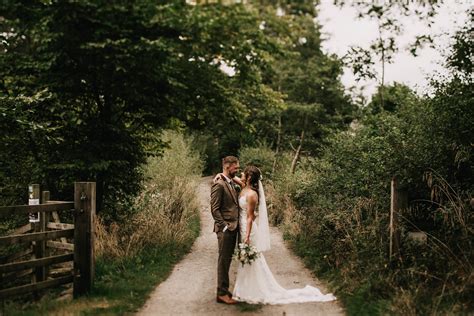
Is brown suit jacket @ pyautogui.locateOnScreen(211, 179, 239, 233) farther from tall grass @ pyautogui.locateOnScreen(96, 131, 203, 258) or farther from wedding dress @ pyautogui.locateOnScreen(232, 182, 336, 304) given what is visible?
tall grass @ pyautogui.locateOnScreen(96, 131, 203, 258)

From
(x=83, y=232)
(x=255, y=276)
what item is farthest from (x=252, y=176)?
(x=83, y=232)

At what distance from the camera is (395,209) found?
7.25 meters

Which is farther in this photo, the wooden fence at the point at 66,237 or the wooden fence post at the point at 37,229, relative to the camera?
the wooden fence post at the point at 37,229

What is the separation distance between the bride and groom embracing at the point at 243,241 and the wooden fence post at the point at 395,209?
1290mm

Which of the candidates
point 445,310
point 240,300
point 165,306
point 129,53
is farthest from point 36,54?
point 445,310

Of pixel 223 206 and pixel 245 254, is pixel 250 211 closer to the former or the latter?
pixel 223 206

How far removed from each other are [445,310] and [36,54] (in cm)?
851

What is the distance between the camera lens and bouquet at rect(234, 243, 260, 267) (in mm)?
7062

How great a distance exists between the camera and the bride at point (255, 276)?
7125 mm

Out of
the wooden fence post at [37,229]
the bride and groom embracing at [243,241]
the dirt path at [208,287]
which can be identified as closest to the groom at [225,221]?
the bride and groom embracing at [243,241]

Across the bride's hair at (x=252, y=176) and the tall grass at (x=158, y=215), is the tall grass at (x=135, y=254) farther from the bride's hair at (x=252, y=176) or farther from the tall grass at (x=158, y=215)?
the bride's hair at (x=252, y=176)

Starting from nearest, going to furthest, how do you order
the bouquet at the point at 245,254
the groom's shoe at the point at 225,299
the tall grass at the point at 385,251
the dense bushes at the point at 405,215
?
the tall grass at the point at 385,251 → the dense bushes at the point at 405,215 → the groom's shoe at the point at 225,299 → the bouquet at the point at 245,254

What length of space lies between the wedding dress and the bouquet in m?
0.15

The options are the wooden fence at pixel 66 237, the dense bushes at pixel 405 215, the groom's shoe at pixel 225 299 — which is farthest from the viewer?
the groom's shoe at pixel 225 299
